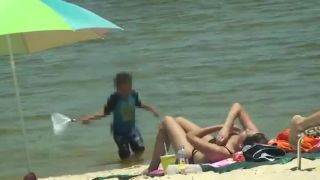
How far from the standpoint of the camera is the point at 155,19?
2395cm

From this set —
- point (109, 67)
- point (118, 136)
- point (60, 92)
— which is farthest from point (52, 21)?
point (109, 67)

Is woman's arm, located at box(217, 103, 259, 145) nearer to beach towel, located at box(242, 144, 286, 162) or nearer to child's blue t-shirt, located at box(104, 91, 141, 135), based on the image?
beach towel, located at box(242, 144, 286, 162)

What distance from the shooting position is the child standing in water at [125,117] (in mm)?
9414

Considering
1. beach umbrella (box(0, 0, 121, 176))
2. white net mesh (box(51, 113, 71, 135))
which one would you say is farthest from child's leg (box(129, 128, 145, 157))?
beach umbrella (box(0, 0, 121, 176))

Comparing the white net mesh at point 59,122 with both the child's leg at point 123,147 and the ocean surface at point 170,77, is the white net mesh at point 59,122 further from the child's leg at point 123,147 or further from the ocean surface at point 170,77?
the child's leg at point 123,147

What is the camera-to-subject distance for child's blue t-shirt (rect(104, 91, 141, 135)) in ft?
30.9

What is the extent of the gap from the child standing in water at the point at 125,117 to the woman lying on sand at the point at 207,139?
1326mm

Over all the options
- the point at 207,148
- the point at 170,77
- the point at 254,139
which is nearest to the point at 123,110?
the point at 207,148

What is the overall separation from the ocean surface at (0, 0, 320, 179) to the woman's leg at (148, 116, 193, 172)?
4.35ft

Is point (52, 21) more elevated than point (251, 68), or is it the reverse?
point (52, 21)

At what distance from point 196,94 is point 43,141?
273 cm

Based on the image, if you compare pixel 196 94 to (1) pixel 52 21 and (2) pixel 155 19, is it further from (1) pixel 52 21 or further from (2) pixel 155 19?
(2) pixel 155 19

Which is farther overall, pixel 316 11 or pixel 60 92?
pixel 316 11

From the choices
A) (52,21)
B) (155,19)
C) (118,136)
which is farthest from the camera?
(155,19)
